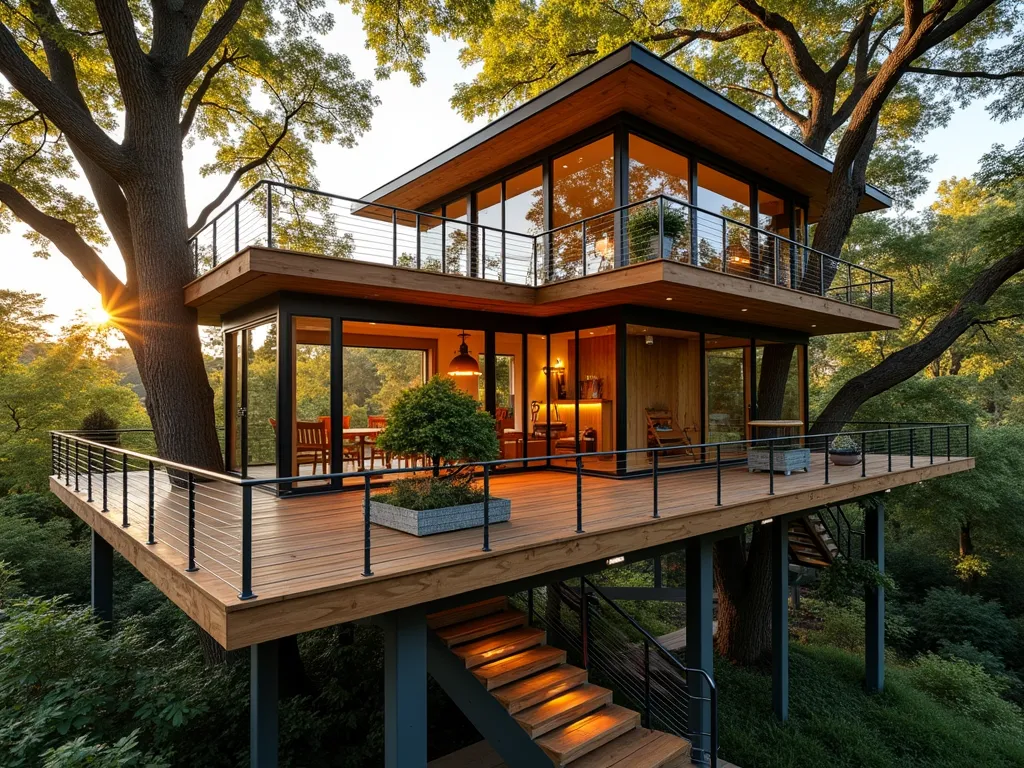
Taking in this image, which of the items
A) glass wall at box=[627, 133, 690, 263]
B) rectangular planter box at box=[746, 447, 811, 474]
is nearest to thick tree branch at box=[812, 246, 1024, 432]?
rectangular planter box at box=[746, 447, 811, 474]

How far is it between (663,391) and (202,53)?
31.0 ft

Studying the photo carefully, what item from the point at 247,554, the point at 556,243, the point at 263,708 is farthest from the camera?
the point at 556,243

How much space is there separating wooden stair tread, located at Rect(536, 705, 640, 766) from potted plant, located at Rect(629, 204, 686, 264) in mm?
5801

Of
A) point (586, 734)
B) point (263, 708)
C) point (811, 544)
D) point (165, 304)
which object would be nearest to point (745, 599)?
point (811, 544)

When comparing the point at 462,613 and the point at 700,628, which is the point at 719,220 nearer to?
the point at 700,628

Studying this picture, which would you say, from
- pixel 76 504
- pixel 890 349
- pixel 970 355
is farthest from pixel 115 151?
pixel 970 355

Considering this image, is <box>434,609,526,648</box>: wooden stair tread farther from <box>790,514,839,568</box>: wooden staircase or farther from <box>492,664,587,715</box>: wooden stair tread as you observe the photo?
<box>790,514,839,568</box>: wooden staircase

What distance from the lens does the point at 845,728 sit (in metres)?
7.80

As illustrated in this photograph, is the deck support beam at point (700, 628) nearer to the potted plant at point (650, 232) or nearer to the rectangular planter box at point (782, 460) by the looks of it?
the rectangular planter box at point (782, 460)

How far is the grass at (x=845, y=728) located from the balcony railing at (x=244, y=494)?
357 cm

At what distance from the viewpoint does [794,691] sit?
890 centimetres

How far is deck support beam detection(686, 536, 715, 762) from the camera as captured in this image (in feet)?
19.2

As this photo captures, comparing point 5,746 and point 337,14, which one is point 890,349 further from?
point 5,746

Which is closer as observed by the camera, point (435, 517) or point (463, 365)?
point (435, 517)
